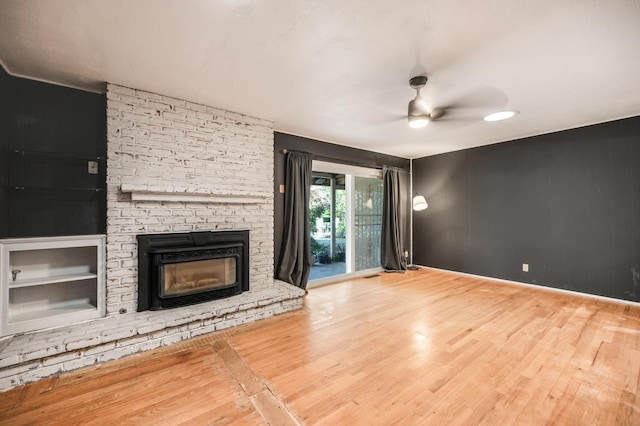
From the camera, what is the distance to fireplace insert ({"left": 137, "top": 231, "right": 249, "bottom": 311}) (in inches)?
110

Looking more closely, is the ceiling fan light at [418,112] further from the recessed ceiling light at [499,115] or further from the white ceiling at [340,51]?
the recessed ceiling light at [499,115]

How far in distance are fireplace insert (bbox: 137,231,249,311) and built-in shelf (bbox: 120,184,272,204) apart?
0.38 m

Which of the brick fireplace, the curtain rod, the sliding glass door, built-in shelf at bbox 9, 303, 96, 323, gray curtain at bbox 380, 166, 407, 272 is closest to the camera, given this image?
the brick fireplace

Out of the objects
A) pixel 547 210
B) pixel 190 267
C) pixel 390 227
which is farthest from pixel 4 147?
pixel 547 210

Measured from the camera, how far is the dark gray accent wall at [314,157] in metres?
4.21

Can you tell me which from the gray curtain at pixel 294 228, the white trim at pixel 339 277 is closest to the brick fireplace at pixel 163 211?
the gray curtain at pixel 294 228

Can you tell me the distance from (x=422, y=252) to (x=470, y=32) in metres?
4.87

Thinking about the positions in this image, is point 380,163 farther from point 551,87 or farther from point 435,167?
point 551,87

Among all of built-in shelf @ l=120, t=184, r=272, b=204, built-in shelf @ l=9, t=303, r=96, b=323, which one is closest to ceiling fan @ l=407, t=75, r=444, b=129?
built-in shelf @ l=120, t=184, r=272, b=204

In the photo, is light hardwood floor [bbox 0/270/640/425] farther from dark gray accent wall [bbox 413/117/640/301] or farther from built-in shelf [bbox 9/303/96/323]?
dark gray accent wall [bbox 413/117/640/301]

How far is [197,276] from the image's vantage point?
10.2 feet

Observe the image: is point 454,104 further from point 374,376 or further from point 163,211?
point 163,211

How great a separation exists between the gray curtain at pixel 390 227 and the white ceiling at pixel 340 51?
2.33 meters

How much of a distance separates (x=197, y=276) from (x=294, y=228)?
5.19ft
